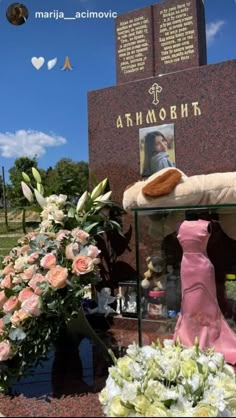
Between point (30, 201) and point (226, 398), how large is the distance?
2.71 m

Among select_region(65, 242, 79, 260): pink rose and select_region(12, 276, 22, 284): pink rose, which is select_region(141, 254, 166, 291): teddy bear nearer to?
select_region(65, 242, 79, 260): pink rose

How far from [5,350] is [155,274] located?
97cm

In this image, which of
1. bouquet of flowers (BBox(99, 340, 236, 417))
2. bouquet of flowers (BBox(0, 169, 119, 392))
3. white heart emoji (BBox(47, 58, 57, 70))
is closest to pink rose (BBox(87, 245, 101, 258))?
bouquet of flowers (BBox(0, 169, 119, 392))

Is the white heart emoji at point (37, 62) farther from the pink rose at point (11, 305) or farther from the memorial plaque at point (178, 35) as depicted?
the pink rose at point (11, 305)

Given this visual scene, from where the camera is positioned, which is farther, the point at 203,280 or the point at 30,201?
the point at 30,201

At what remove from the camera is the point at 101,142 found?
179 inches

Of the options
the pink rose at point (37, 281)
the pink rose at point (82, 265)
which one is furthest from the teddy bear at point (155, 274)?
the pink rose at point (37, 281)

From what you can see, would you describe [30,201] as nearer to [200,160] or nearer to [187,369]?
[200,160]

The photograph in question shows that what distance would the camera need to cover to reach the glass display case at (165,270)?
8.54 ft

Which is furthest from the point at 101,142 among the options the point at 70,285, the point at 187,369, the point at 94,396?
the point at 187,369

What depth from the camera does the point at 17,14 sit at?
498 cm

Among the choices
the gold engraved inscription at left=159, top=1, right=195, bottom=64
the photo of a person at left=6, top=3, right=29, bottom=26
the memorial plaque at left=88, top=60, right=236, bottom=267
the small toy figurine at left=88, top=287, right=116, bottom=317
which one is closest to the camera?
the memorial plaque at left=88, top=60, right=236, bottom=267

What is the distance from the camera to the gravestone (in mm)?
3904

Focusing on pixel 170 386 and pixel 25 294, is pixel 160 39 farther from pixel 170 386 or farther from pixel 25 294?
pixel 170 386
